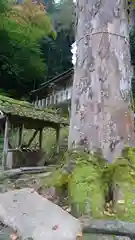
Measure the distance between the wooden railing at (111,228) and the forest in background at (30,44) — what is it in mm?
16174

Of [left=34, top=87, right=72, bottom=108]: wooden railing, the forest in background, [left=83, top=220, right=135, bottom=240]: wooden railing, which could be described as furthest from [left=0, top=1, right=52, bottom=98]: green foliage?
[left=83, top=220, right=135, bottom=240]: wooden railing

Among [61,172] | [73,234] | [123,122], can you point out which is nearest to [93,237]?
[73,234]

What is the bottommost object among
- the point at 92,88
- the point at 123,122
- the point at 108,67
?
the point at 123,122

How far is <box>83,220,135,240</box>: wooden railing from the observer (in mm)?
1932

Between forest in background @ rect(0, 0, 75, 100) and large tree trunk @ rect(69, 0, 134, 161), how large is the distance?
1402 cm

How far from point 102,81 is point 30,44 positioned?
704 inches

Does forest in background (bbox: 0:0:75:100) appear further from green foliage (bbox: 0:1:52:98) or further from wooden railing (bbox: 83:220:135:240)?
wooden railing (bbox: 83:220:135:240)

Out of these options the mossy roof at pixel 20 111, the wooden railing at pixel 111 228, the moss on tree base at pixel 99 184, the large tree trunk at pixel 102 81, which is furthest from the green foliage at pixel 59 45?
the wooden railing at pixel 111 228

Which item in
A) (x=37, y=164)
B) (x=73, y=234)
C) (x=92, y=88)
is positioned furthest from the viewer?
(x=37, y=164)

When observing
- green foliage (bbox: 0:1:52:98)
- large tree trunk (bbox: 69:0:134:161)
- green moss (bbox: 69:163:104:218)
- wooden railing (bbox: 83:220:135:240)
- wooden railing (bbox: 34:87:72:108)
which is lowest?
wooden railing (bbox: 83:220:135:240)

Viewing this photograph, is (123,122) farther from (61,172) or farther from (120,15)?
(120,15)

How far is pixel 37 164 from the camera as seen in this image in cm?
959

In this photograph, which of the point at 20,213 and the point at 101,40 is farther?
the point at 101,40

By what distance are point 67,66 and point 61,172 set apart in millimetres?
22096
